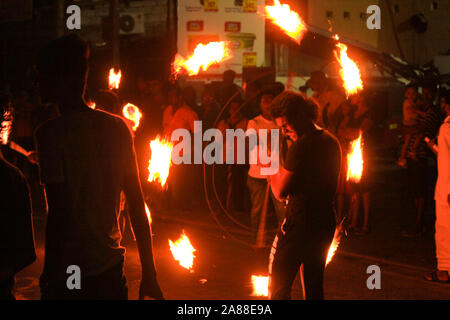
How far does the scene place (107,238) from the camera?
3.08m

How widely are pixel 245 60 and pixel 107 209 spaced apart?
45.7 feet

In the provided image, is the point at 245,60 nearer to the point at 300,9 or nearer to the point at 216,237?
the point at 216,237

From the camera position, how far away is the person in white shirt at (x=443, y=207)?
6.96 meters

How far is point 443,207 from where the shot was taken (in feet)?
23.4

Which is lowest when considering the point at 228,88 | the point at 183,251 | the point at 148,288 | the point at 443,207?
the point at 148,288

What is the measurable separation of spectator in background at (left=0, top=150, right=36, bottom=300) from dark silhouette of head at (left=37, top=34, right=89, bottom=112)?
419 mm

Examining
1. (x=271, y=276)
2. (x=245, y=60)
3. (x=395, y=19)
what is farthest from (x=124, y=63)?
(x=271, y=276)

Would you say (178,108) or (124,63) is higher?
(124,63)

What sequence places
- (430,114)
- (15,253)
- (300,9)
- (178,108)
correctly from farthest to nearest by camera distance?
(300,9) → (178,108) → (430,114) → (15,253)

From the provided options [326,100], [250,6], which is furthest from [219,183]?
[250,6]

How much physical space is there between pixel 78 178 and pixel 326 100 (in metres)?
7.32

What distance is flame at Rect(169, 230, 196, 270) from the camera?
820 cm

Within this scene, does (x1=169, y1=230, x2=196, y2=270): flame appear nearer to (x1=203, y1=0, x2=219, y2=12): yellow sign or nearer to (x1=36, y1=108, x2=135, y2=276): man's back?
(x1=36, y1=108, x2=135, y2=276): man's back

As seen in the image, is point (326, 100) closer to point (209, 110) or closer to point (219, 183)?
point (209, 110)
